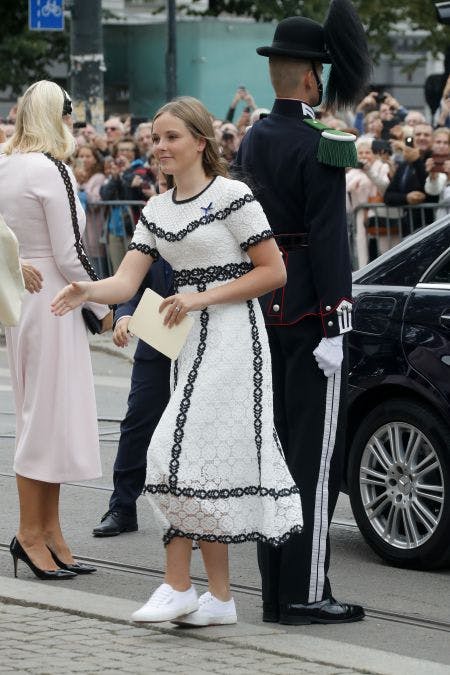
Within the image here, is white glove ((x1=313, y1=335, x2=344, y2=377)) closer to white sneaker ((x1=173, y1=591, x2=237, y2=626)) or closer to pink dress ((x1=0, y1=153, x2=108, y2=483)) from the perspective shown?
white sneaker ((x1=173, y1=591, x2=237, y2=626))

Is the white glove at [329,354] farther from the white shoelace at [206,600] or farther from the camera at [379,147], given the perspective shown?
the camera at [379,147]

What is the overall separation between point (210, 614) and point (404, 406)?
1.70 m

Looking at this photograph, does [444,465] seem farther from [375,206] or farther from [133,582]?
[375,206]

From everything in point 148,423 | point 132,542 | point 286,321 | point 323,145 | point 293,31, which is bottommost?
point 132,542

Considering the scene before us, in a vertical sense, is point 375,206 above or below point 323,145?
below

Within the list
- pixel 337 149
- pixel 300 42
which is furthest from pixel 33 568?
pixel 300 42

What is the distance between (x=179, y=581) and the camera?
566cm

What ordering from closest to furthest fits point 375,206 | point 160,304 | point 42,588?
point 160,304
point 42,588
point 375,206

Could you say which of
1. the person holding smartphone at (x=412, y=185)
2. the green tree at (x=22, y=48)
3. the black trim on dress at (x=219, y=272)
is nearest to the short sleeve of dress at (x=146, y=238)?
the black trim on dress at (x=219, y=272)

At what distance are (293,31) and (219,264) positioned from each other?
0.89m

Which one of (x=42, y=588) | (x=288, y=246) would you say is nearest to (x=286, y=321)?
(x=288, y=246)

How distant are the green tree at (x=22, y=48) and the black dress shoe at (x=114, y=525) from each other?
1034 inches

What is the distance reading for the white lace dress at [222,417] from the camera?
5535mm

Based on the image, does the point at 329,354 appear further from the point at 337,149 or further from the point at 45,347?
the point at 45,347
